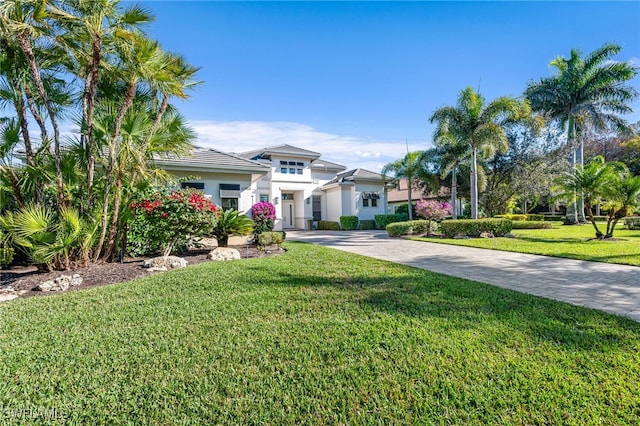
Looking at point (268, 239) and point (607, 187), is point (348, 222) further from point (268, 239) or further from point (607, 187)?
point (607, 187)

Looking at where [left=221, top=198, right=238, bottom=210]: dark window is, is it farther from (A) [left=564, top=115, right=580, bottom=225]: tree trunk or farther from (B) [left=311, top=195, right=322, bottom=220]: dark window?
(A) [left=564, top=115, right=580, bottom=225]: tree trunk

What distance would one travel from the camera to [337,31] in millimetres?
12102

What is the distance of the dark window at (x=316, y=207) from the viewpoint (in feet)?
95.9

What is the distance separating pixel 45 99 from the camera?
6.60 meters

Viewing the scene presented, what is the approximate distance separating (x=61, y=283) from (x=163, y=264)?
206cm

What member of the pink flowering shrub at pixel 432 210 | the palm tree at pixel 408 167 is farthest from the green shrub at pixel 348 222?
the pink flowering shrub at pixel 432 210

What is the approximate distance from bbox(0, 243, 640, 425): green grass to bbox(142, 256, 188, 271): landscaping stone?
2374mm

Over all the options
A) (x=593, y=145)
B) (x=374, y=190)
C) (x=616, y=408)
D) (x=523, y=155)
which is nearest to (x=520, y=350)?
(x=616, y=408)

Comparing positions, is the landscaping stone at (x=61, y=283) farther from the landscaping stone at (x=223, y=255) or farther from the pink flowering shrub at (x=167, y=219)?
the landscaping stone at (x=223, y=255)

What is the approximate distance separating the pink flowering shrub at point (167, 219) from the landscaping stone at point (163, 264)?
2.85ft

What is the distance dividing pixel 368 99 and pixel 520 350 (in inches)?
664

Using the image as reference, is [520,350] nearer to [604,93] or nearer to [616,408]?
[616,408]

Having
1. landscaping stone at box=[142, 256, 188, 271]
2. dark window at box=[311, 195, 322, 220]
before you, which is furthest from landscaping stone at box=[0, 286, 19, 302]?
dark window at box=[311, 195, 322, 220]

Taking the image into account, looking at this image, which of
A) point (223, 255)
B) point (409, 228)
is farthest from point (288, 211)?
point (223, 255)
